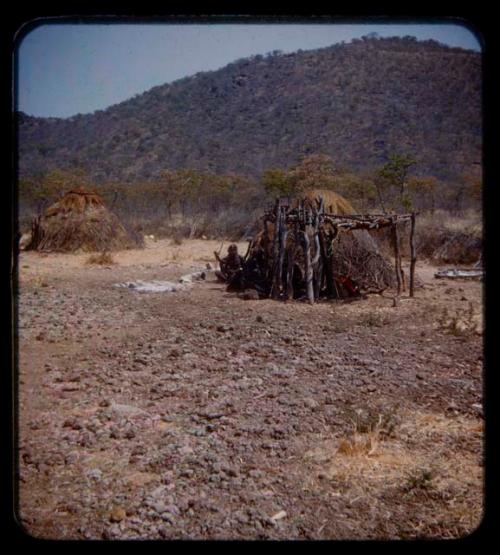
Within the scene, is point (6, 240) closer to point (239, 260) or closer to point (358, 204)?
point (239, 260)

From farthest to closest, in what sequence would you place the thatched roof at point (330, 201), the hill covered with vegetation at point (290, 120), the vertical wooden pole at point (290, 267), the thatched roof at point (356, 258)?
the hill covered with vegetation at point (290, 120)
the thatched roof at point (330, 201)
the thatched roof at point (356, 258)
the vertical wooden pole at point (290, 267)

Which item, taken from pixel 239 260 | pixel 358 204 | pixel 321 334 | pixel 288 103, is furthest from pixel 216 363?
pixel 288 103

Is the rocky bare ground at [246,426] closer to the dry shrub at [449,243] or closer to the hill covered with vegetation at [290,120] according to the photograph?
the dry shrub at [449,243]

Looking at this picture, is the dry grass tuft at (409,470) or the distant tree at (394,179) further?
the distant tree at (394,179)

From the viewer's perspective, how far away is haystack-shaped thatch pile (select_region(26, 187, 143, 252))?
57.1 ft

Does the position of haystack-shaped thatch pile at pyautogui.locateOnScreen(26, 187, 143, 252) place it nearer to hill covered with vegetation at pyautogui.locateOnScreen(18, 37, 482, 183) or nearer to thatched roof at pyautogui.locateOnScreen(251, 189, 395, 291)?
thatched roof at pyautogui.locateOnScreen(251, 189, 395, 291)

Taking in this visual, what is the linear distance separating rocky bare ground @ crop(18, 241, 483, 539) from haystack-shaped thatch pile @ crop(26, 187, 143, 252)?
9.67 m

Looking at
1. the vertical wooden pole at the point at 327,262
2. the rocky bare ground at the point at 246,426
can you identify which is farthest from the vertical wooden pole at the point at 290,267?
the rocky bare ground at the point at 246,426

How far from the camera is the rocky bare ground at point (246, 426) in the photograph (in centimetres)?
308

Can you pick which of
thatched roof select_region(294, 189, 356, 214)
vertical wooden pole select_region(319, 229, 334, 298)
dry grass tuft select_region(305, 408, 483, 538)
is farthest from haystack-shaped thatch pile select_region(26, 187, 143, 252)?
dry grass tuft select_region(305, 408, 483, 538)

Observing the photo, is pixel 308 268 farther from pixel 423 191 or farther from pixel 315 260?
pixel 423 191

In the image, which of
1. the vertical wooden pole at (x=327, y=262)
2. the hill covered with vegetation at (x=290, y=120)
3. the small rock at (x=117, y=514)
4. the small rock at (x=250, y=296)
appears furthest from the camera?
the hill covered with vegetation at (x=290, y=120)

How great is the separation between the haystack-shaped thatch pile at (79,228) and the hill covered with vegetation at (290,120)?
18029mm

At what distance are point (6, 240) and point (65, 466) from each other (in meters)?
1.89
